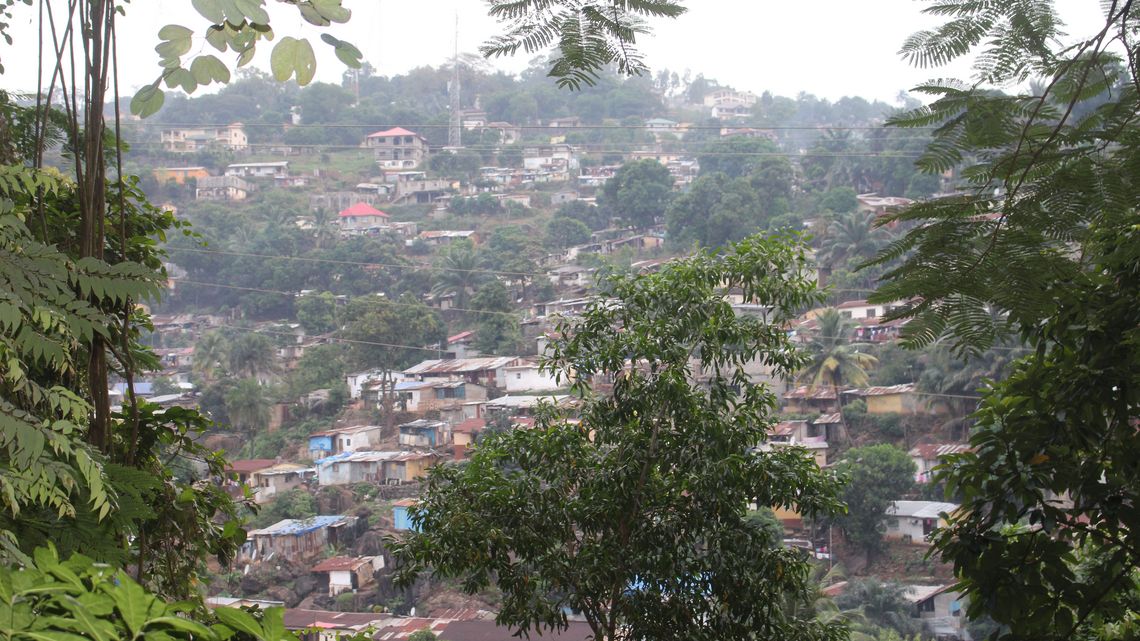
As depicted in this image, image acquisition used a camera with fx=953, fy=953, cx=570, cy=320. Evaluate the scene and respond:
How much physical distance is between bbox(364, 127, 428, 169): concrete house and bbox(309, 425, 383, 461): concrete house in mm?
20834

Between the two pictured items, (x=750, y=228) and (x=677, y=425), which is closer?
A: (x=677, y=425)

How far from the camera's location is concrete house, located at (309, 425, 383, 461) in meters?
21.4

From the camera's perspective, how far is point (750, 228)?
28641mm

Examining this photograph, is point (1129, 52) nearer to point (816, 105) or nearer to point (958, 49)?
point (958, 49)

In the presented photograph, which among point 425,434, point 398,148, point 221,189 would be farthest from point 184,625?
point 398,148

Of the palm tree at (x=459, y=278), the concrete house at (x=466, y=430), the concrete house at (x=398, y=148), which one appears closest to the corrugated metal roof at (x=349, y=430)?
the concrete house at (x=466, y=430)

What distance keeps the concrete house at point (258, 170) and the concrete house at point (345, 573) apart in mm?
24217

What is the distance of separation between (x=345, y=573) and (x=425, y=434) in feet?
19.0

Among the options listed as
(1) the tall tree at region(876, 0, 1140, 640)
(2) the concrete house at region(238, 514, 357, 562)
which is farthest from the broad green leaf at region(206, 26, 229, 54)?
(2) the concrete house at region(238, 514, 357, 562)

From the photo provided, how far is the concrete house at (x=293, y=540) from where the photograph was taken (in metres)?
16.8

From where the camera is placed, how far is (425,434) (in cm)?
2138

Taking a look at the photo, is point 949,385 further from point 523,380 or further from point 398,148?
point 398,148

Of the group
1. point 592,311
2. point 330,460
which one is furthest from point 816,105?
point 592,311

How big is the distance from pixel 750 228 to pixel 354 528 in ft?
51.4
